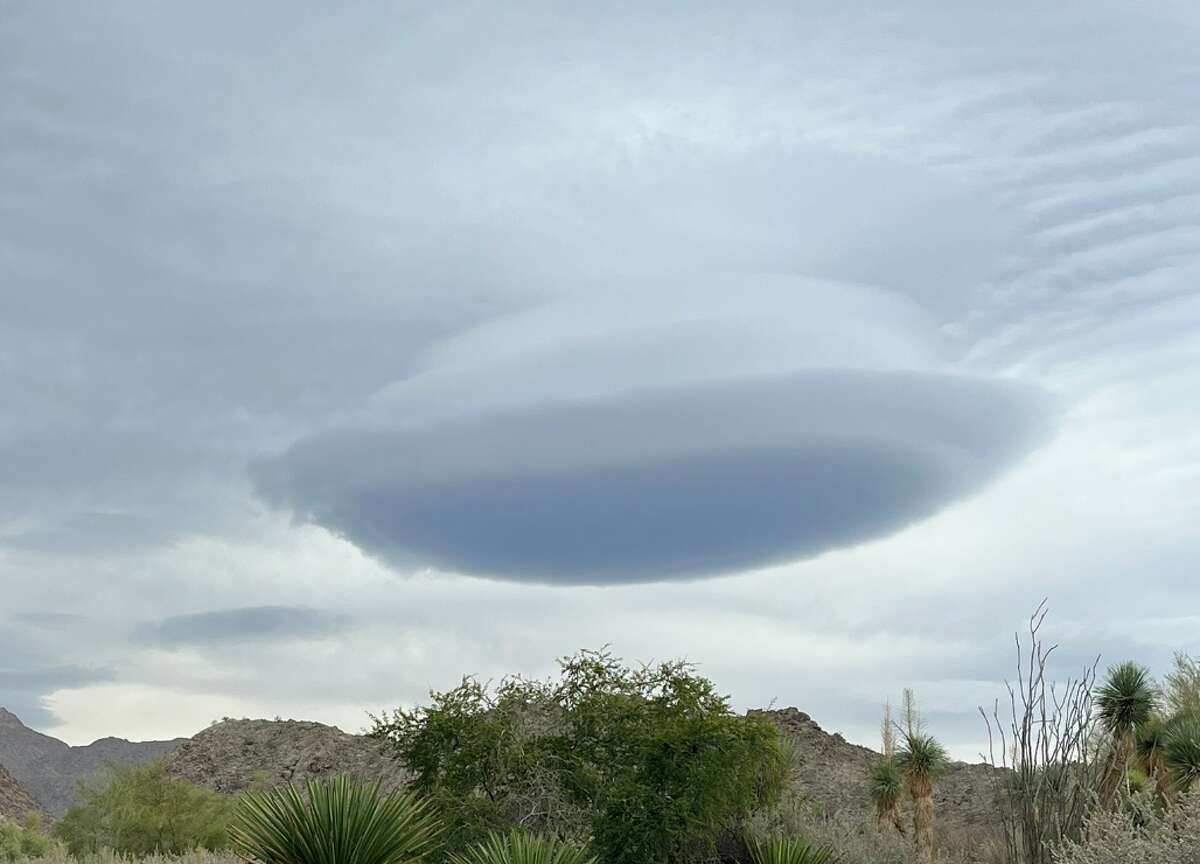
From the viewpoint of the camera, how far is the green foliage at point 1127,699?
31.4m

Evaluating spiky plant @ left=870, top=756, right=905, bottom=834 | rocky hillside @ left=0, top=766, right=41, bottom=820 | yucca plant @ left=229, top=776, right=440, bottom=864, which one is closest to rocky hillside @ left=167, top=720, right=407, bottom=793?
rocky hillside @ left=0, top=766, right=41, bottom=820

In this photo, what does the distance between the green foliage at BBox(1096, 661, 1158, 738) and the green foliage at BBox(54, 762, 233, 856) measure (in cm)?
2153

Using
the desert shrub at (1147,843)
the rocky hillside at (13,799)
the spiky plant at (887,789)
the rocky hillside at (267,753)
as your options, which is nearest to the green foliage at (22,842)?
the rocky hillside at (267,753)

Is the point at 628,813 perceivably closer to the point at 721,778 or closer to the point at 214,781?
the point at 721,778

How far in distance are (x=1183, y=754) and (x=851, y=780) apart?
77.1 ft

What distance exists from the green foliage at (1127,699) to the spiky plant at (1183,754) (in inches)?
126

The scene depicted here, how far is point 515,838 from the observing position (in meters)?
13.1

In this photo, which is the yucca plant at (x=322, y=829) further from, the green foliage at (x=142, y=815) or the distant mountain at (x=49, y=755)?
the distant mountain at (x=49, y=755)

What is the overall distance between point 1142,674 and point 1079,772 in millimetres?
19666

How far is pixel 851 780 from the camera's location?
49.2 meters

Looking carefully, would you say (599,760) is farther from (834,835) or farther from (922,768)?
(922,768)

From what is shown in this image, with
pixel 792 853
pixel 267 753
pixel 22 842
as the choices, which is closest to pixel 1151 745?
pixel 792 853

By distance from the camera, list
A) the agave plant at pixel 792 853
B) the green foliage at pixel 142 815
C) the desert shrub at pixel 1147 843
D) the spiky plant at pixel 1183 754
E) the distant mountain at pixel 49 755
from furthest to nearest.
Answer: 1. the distant mountain at pixel 49 755
2. the green foliage at pixel 142 815
3. the spiky plant at pixel 1183 754
4. the agave plant at pixel 792 853
5. the desert shrub at pixel 1147 843

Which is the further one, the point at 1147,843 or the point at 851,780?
the point at 851,780
